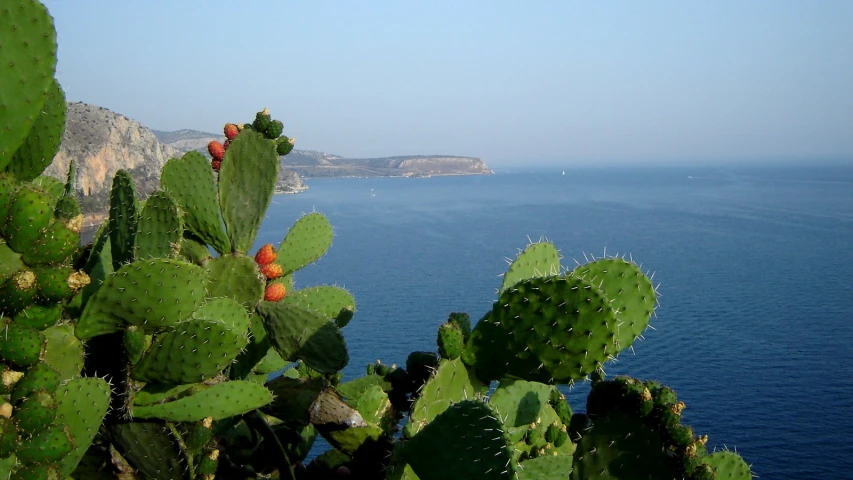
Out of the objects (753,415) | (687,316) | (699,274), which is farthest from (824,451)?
(699,274)

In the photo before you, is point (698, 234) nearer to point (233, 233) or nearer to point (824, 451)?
point (824, 451)

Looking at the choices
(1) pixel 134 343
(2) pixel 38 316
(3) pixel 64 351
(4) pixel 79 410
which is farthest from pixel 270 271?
(2) pixel 38 316

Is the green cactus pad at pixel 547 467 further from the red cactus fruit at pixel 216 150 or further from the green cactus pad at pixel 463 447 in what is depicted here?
the red cactus fruit at pixel 216 150

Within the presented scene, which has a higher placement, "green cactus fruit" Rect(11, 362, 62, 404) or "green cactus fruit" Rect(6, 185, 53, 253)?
"green cactus fruit" Rect(6, 185, 53, 253)

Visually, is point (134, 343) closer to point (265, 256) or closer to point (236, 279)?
point (236, 279)

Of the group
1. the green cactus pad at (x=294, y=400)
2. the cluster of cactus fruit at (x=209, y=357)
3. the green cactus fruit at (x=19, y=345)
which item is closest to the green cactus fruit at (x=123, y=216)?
the cluster of cactus fruit at (x=209, y=357)

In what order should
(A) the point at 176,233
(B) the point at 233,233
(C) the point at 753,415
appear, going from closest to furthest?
(A) the point at 176,233
(B) the point at 233,233
(C) the point at 753,415

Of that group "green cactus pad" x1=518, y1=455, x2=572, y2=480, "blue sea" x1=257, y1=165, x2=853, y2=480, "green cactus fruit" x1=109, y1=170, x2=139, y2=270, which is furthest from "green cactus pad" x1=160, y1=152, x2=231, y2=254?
"green cactus pad" x1=518, y1=455, x2=572, y2=480

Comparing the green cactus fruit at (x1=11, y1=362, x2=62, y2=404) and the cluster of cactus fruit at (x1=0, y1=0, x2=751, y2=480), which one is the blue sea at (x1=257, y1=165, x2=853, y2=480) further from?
the green cactus fruit at (x1=11, y1=362, x2=62, y2=404)
